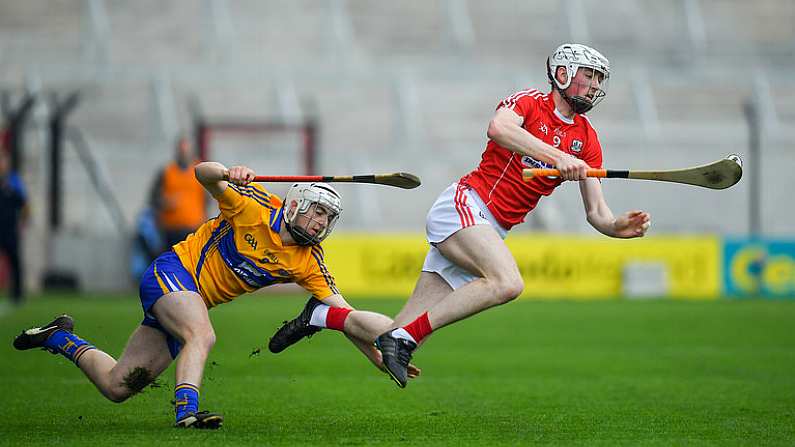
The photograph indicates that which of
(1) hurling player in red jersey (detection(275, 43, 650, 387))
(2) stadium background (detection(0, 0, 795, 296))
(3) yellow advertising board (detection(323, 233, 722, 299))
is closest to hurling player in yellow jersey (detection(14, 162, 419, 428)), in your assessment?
(1) hurling player in red jersey (detection(275, 43, 650, 387))

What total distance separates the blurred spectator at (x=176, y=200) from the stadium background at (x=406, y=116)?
1295 millimetres

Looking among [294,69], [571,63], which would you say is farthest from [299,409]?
[294,69]

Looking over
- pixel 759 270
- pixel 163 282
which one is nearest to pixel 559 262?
pixel 759 270

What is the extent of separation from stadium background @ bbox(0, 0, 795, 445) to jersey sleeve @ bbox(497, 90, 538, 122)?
24.9ft

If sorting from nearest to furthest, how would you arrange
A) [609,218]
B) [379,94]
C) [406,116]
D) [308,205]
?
[308,205] → [609,218] → [406,116] → [379,94]

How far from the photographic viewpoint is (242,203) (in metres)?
7.12

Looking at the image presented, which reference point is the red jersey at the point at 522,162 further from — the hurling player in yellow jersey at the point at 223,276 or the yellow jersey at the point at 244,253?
the yellow jersey at the point at 244,253

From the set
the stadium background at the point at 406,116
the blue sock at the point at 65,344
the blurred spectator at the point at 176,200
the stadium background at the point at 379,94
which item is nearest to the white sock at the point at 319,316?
the blue sock at the point at 65,344

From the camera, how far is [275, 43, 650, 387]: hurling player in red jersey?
23.5ft

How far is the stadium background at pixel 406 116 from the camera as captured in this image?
19.0 meters

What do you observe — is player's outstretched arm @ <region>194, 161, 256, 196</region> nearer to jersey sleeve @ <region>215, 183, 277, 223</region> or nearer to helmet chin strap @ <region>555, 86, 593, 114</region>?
jersey sleeve @ <region>215, 183, 277, 223</region>

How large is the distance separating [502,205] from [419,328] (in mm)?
908

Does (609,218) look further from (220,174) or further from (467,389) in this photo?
(220,174)

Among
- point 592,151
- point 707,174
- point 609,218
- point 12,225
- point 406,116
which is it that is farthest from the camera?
point 406,116
